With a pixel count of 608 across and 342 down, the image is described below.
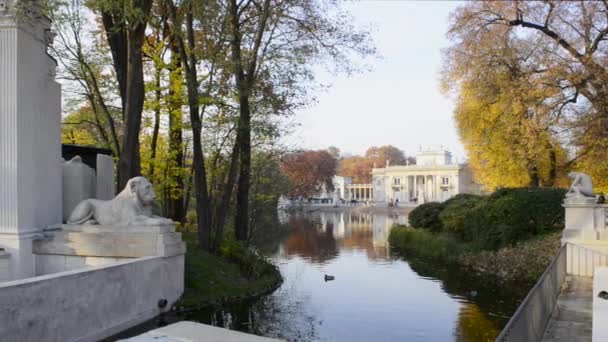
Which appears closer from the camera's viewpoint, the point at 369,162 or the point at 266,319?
the point at 266,319

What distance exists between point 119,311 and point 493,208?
542 inches

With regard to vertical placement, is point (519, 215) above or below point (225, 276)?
above

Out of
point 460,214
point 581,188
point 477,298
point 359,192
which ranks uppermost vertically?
point 581,188

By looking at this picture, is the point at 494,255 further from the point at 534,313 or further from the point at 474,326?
the point at 534,313

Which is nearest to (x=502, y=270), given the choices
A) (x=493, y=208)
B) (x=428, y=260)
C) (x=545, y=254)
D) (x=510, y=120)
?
(x=545, y=254)

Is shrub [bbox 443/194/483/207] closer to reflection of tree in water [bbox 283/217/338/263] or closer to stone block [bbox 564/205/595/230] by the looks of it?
reflection of tree in water [bbox 283/217/338/263]

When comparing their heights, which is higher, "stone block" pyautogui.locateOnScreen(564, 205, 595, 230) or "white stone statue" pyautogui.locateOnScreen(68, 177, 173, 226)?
"white stone statue" pyautogui.locateOnScreen(68, 177, 173, 226)

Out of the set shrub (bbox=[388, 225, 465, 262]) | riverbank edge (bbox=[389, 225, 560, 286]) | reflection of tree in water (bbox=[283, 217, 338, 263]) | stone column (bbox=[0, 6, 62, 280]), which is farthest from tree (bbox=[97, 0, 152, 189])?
shrub (bbox=[388, 225, 465, 262])

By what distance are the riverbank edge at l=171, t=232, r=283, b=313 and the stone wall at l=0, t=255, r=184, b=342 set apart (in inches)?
47.6

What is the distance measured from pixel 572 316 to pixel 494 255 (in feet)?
31.0

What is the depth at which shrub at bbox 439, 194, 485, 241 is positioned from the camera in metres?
21.0

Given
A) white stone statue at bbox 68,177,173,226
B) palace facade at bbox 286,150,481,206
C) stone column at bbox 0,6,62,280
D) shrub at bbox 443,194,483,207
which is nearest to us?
stone column at bbox 0,6,62,280

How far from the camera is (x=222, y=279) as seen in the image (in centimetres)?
1245

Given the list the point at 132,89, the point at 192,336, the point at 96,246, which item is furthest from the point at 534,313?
the point at 132,89
